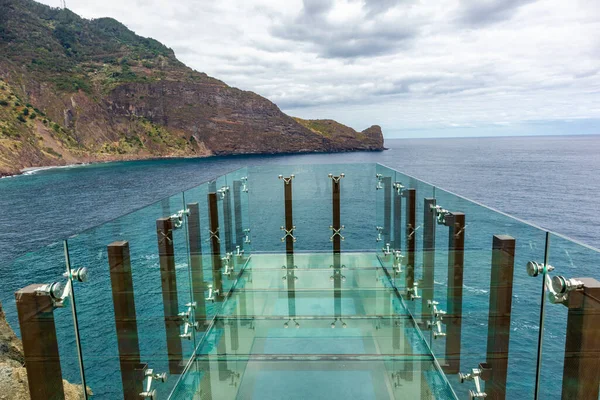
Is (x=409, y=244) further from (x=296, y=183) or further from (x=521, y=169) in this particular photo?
(x=521, y=169)

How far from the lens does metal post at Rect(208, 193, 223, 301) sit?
3643 mm

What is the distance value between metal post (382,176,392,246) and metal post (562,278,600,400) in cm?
290

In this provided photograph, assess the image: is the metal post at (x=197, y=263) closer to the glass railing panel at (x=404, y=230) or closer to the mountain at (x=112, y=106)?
the glass railing panel at (x=404, y=230)

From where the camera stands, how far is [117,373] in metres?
2.06

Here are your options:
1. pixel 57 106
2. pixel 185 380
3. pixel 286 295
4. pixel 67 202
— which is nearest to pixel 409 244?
pixel 286 295

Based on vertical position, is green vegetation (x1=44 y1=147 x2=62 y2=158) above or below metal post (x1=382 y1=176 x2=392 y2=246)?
above

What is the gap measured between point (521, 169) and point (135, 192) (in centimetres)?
3869

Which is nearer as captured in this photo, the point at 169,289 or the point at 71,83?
the point at 169,289

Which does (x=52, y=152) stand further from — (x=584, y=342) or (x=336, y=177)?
(x=584, y=342)

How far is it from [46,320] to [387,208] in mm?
3638

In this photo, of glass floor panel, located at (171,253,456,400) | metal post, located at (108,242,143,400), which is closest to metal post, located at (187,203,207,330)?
glass floor panel, located at (171,253,456,400)

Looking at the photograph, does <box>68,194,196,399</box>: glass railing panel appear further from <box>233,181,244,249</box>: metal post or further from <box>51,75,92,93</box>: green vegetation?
<box>51,75,92,93</box>: green vegetation

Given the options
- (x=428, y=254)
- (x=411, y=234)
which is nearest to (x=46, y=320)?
(x=428, y=254)

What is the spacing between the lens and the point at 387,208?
4.57m
